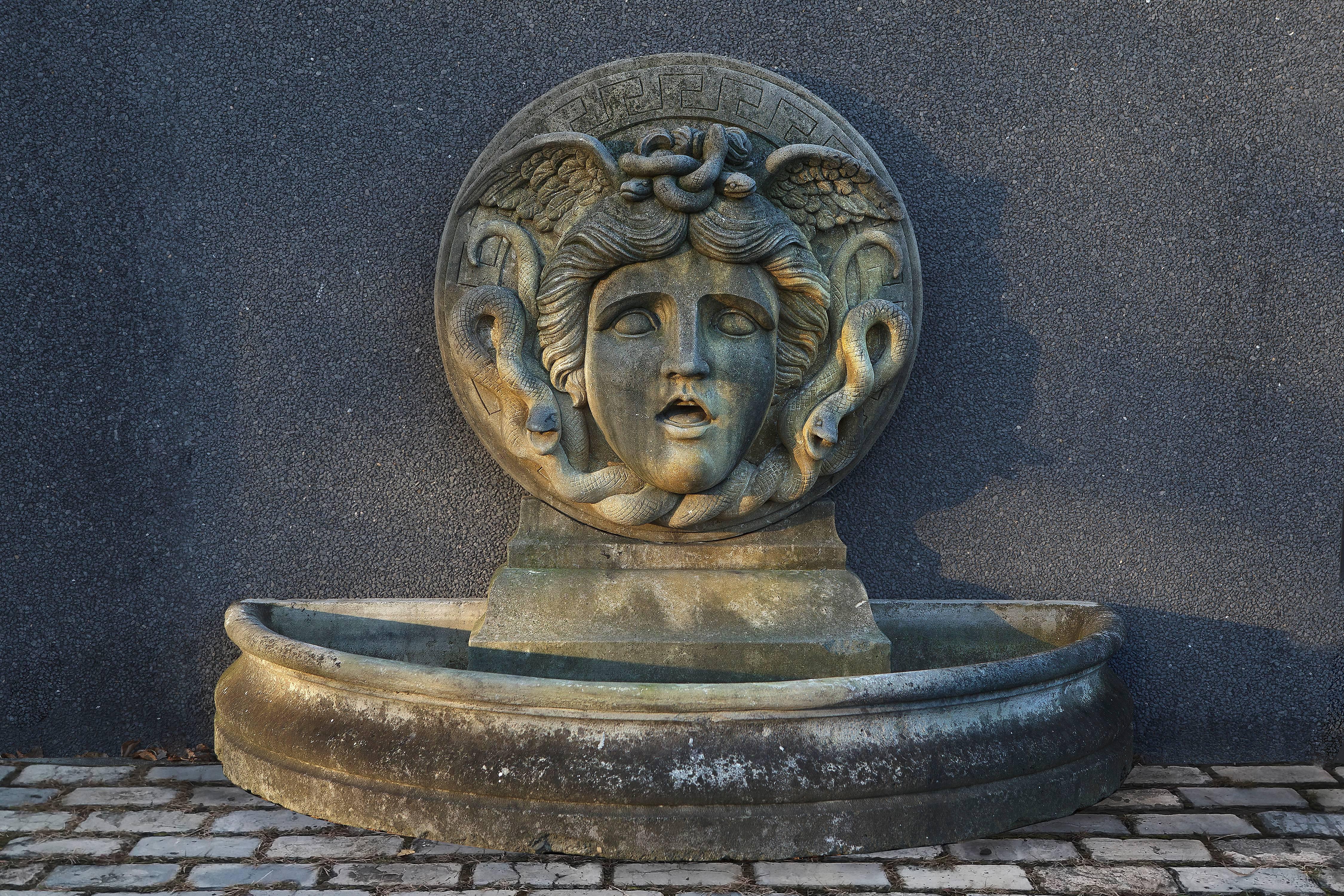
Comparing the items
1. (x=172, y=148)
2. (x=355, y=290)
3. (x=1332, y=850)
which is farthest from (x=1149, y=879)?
(x=172, y=148)

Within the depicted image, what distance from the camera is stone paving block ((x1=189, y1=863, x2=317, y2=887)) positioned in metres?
2.45

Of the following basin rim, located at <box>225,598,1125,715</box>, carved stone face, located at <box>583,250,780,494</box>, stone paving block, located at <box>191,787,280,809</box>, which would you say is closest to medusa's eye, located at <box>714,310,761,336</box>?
carved stone face, located at <box>583,250,780,494</box>

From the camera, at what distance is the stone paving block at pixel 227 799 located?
9.66 feet

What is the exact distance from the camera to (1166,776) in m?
3.35

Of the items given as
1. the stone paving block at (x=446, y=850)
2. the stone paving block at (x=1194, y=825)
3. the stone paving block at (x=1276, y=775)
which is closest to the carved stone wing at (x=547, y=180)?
the stone paving block at (x=446, y=850)

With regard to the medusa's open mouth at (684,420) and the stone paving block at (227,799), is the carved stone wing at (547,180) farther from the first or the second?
the stone paving block at (227,799)

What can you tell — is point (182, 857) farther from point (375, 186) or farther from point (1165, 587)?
point (1165, 587)

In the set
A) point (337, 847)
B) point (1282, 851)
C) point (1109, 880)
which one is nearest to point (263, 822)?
point (337, 847)

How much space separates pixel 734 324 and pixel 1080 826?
1.66m

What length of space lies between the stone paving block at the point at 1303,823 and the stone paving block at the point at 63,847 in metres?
3.03

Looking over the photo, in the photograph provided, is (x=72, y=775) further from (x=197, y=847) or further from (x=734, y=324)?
(x=734, y=324)

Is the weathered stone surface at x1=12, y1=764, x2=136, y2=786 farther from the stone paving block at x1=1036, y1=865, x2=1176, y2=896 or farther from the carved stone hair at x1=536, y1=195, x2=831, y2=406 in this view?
the stone paving block at x1=1036, y1=865, x2=1176, y2=896

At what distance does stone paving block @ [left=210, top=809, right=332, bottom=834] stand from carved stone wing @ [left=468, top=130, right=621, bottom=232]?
178cm

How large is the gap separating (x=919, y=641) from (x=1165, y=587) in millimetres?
877
